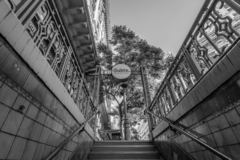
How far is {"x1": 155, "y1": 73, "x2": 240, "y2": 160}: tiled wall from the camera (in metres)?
1.55

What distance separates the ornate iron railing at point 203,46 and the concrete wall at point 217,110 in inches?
6.6

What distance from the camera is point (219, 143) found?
1.80 metres

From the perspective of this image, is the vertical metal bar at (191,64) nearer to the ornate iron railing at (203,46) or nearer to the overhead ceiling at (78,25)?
the ornate iron railing at (203,46)

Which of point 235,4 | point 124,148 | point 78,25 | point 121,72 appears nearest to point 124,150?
point 124,148

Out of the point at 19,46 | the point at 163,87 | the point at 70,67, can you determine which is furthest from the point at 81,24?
the point at 19,46

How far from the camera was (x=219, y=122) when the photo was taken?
5.84ft

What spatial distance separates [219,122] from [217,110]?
0.52ft

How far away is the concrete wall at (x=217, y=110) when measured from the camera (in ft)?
5.08

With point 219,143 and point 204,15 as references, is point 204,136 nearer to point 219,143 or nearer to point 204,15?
point 219,143

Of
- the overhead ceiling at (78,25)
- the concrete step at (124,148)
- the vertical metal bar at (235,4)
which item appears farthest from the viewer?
the overhead ceiling at (78,25)

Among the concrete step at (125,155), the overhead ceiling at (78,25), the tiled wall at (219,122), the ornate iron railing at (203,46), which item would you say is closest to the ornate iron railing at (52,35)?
the overhead ceiling at (78,25)

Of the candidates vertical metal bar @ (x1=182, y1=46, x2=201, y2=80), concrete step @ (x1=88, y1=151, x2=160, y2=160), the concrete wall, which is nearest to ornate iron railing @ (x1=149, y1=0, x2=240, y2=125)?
vertical metal bar @ (x1=182, y1=46, x2=201, y2=80)

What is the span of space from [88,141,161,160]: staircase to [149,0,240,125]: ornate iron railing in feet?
5.05

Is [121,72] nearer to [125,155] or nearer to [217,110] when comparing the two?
[125,155]
